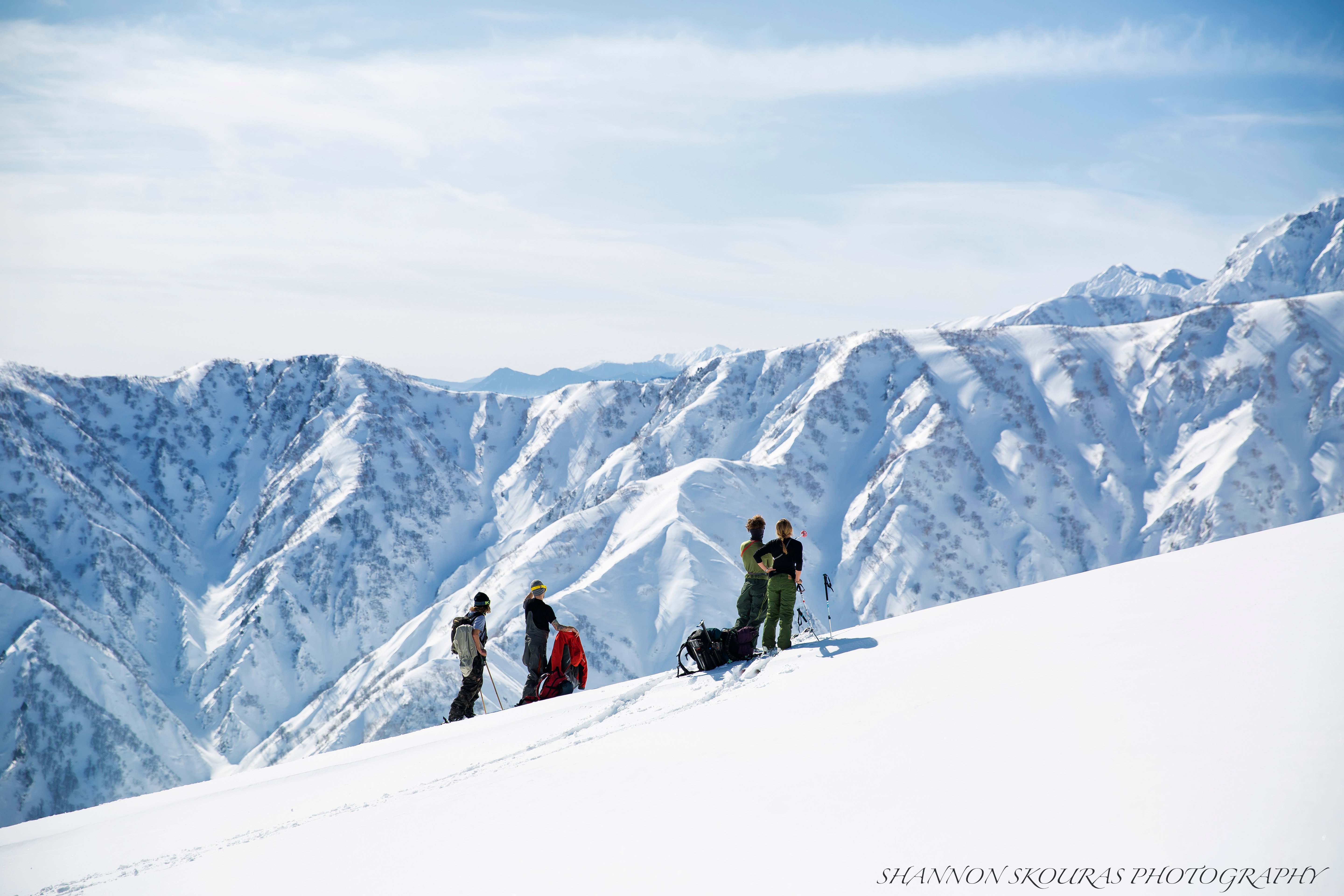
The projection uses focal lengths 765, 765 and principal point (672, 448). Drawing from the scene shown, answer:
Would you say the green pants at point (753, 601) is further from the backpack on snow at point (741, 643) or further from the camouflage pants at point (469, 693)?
the camouflage pants at point (469, 693)

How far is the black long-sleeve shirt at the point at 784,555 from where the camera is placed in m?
12.7

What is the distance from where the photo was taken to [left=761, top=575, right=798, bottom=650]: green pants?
41.8 feet

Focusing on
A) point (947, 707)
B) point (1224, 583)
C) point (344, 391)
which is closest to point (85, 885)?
point (947, 707)

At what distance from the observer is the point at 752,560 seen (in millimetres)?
14039

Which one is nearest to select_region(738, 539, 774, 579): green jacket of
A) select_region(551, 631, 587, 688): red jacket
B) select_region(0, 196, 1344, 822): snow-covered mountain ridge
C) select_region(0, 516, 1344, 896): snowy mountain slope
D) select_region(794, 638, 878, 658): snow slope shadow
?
select_region(794, 638, 878, 658): snow slope shadow

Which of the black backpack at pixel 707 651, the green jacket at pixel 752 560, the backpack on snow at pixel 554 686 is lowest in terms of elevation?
the backpack on snow at pixel 554 686

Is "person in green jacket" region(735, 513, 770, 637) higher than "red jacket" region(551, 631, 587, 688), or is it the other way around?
"person in green jacket" region(735, 513, 770, 637)

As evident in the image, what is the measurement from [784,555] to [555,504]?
152 metres

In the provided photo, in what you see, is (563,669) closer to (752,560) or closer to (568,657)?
(568,657)

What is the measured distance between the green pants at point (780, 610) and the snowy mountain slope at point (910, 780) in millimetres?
1765

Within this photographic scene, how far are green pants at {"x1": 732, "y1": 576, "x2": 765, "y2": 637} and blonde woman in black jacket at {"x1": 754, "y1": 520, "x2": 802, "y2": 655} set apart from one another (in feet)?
4.02

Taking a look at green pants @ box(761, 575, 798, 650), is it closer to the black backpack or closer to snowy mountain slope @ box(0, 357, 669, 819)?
the black backpack

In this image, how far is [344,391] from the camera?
186 meters

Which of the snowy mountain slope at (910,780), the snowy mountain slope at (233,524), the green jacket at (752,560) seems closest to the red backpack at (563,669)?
the green jacket at (752,560)
